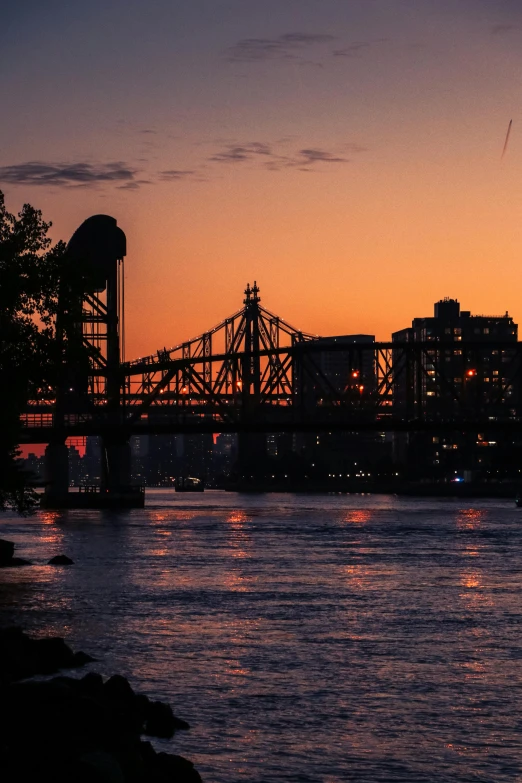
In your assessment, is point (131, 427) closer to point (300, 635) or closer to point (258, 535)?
point (258, 535)

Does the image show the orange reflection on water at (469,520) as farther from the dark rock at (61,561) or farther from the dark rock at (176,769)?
the dark rock at (176,769)

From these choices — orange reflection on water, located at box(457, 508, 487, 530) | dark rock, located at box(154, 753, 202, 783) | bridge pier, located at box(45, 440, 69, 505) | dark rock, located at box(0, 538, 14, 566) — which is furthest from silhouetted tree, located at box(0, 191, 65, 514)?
bridge pier, located at box(45, 440, 69, 505)

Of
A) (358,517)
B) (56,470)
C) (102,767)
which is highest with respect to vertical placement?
(56,470)

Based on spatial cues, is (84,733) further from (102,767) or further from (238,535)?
(238,535)

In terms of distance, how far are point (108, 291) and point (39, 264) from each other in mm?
96584

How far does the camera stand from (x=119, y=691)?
25266mm

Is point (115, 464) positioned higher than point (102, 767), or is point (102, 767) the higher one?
point (115, 464)

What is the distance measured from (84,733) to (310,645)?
625 inches

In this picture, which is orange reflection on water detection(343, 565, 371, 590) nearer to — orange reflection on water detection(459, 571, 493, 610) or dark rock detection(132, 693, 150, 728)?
orange reflection on water detection(459, 571, 493, 610)

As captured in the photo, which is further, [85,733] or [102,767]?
[85,733]

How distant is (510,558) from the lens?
2776 inches

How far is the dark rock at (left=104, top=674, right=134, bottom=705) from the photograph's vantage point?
2498 centimetres

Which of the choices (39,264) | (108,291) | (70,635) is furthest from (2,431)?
(108,291)

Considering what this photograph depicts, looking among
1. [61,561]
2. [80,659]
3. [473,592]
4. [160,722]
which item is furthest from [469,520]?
[160,722]
